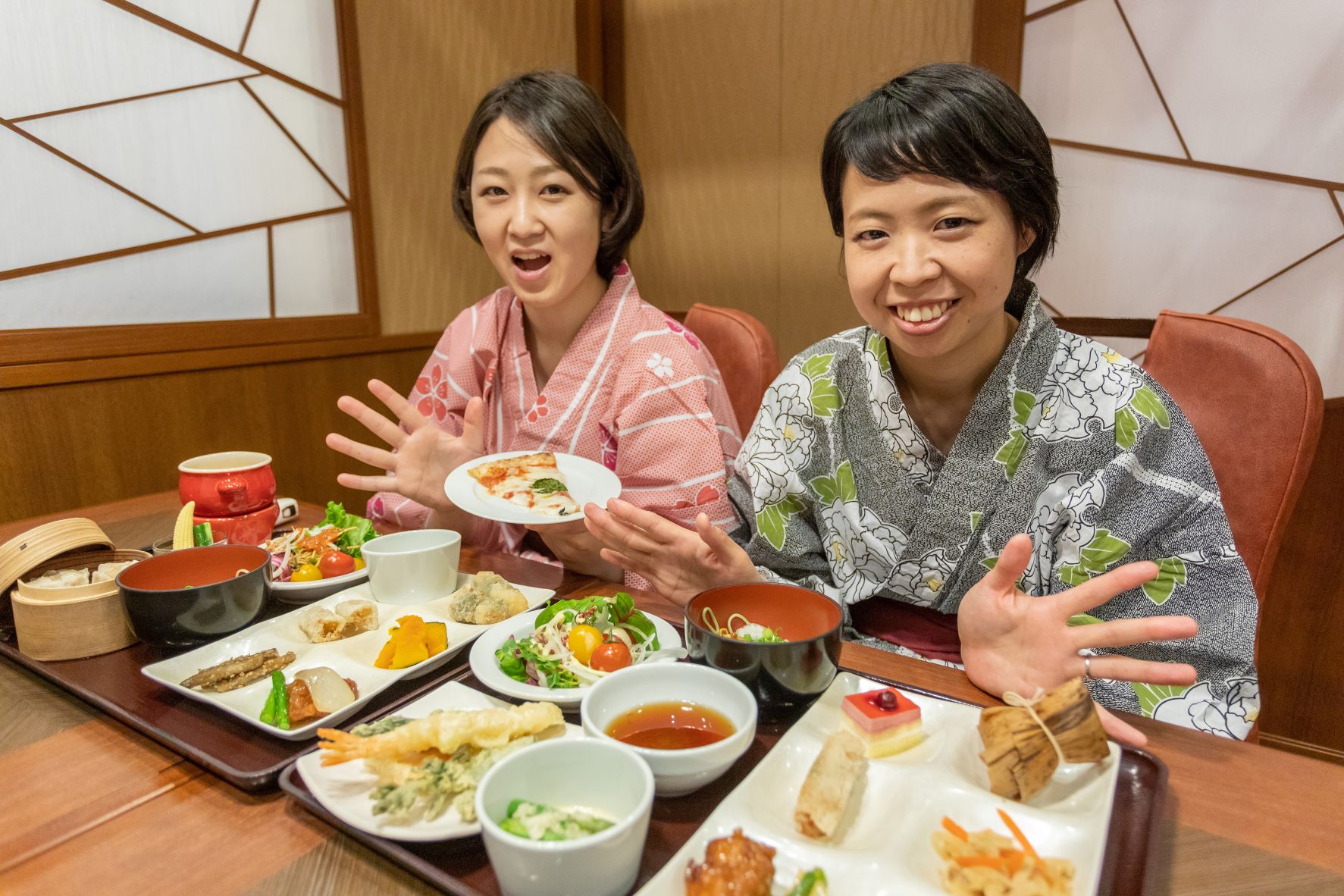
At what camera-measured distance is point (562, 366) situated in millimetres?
2037

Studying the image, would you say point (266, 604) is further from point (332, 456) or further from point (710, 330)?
point (332, 456)

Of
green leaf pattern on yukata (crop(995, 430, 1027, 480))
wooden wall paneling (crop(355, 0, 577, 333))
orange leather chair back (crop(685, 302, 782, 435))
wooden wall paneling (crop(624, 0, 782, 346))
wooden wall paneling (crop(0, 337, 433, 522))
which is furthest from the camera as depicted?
wooden wall paneling (crop(624, 0, 782, 346))

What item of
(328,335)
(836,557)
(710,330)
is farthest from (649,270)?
(836,557)

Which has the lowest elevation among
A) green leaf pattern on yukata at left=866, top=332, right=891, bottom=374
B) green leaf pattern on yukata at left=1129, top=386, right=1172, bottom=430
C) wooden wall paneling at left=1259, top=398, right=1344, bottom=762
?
wooden wall paneling at left=1259, top=398, right=1344, bottom=762

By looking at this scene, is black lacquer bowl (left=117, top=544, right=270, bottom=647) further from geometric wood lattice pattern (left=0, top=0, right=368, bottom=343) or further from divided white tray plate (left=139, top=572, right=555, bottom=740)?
geometric wood lattice pattern (left=0, top=0, right=368, bottom=343)

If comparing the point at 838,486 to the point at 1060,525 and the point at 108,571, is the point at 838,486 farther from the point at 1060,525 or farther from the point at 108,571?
the point at 108,571

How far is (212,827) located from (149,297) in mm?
2603

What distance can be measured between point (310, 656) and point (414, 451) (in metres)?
0.70

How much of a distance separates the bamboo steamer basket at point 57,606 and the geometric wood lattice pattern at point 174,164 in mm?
1689

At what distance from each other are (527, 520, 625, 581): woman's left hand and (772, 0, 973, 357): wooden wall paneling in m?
2.32

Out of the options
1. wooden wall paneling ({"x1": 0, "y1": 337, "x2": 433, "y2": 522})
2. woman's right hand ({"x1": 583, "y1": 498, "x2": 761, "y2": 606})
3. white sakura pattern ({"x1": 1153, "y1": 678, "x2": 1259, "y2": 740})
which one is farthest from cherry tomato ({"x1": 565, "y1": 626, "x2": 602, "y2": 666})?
wooden wall paneling ({"x1": 0, "y1": 337, "x2": 433, "y2": 522})

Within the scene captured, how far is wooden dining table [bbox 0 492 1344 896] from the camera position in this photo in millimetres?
807

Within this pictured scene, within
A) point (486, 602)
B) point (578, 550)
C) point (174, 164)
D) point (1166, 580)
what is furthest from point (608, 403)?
point (174, 164)

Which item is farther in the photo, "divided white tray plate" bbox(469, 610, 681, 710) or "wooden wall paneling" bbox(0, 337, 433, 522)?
"wooden wall paneling" bbox(0, 337, 433, 522)
